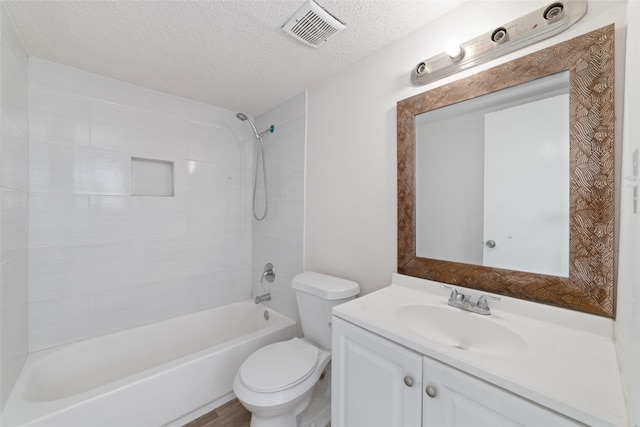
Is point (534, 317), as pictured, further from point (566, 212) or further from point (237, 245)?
point (237, 245)

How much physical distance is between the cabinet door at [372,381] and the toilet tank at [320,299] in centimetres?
41

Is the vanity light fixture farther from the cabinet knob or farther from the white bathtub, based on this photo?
the white bathtub

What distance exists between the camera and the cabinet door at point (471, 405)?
24.1 inches

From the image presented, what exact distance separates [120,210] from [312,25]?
1815 mm

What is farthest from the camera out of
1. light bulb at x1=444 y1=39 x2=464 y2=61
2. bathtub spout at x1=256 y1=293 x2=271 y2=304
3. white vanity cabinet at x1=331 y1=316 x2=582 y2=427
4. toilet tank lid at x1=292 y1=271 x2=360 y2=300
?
bathtub spout at x1=256 y1=293 x2=271 y2=304

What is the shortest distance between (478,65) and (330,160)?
3.15 ft

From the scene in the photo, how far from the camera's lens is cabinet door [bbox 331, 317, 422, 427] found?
841 mm

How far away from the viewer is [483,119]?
3.72ft

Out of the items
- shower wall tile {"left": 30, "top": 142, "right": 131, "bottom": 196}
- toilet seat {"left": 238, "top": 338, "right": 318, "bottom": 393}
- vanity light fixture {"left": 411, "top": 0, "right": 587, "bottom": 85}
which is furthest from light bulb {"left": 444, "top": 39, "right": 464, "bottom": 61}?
shower wall tile {"left": 30, "top": 142, "right": 131, "bottom": 196}

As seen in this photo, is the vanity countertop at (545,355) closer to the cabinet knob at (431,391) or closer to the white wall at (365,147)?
the cabinet knob at (431,391)

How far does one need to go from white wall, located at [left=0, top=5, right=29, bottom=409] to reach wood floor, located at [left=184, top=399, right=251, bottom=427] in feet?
3.05

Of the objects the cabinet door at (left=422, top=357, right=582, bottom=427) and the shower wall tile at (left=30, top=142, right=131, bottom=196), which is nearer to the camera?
the cabinet door at (left=422, top=357, right=582, bottom=427)

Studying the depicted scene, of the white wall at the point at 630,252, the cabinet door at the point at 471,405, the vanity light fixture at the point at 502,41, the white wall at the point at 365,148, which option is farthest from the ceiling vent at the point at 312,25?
the cabinet door at the point at 471,405

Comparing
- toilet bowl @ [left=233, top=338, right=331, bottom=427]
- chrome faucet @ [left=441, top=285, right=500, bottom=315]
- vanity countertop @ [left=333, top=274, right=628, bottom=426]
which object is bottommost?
toilet bowl @ [left=233, top=338, right=331, bottom=427]
